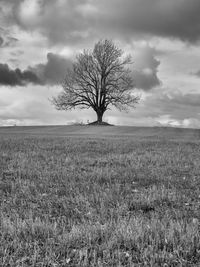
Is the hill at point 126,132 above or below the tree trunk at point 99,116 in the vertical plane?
below

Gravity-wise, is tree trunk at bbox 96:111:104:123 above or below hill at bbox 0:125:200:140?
above

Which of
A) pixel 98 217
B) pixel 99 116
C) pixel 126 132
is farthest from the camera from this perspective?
pixel 99 116

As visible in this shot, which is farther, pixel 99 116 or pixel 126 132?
pixel 99 116

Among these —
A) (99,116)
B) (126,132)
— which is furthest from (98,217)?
(99,116)

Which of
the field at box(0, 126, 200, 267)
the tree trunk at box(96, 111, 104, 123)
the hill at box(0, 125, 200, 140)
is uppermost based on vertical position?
the tree trunk at box(96, 111, 104, 123)

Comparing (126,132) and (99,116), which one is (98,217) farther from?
(99,116)

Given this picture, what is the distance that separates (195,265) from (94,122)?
2183 inches

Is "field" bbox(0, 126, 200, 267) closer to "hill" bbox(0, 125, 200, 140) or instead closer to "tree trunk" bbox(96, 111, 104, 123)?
"hill" bbox(0, 125, 200, 140)

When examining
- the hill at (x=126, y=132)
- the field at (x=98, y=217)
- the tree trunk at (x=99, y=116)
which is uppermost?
the tree trunk at (x=99, y=116)

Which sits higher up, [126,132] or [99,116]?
[99,116]

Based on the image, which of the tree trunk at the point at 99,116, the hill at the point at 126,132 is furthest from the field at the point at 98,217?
the tree trunk at the point at 99,116

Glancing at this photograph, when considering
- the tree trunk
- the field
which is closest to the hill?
the tree trunk

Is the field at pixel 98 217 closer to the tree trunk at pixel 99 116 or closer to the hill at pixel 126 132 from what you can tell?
the hill at pixel 126 132

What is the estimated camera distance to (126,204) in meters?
6.12
